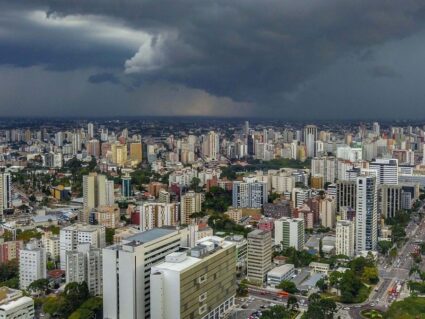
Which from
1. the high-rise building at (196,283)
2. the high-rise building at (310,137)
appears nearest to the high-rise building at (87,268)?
the high-rise building at (196,283)

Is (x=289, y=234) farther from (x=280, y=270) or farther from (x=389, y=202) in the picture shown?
(x=389, y=202)

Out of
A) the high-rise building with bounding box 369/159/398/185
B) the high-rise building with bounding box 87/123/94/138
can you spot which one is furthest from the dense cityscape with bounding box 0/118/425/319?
the high-rise building with bounding box 87/123/94/138

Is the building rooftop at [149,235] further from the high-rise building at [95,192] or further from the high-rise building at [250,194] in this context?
the high-rise building at [250,194]

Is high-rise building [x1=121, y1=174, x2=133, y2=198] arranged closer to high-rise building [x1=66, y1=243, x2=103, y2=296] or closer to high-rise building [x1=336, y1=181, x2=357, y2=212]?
high-rise building [x1=336, y1=181, x2=357, y2=212]

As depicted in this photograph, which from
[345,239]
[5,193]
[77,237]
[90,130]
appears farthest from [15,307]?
[90,130]

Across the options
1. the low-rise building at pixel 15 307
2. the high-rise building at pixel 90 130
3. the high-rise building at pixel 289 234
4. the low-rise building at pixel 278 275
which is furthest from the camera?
the high-rise building at pixel 90 130

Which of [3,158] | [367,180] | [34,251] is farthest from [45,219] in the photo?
[3,158]
